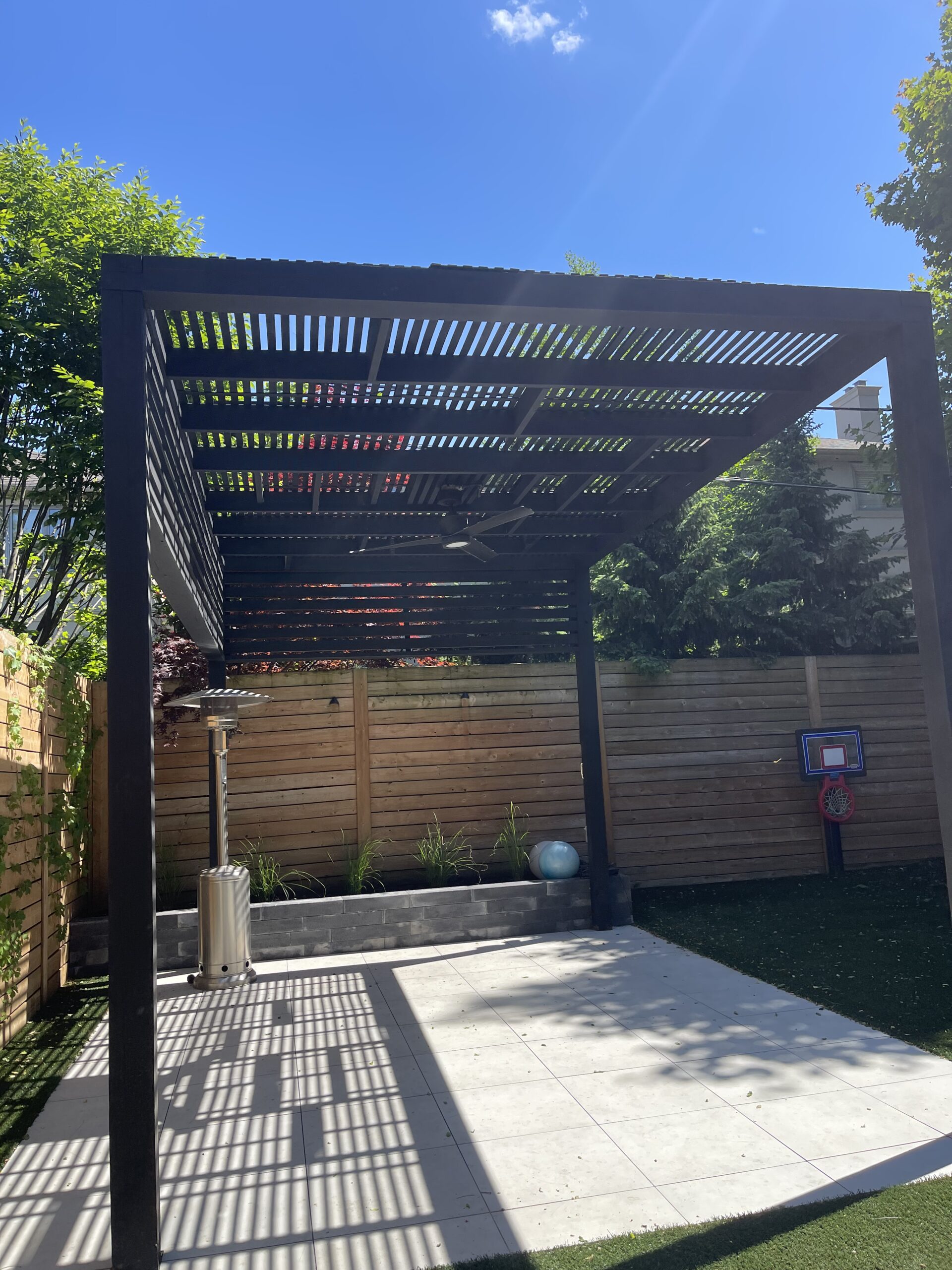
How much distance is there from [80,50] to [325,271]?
16.2ft

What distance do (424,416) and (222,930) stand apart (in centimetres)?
356

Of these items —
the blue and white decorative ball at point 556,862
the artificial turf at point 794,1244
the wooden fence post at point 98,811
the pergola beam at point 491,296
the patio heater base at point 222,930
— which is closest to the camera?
the artificial turf at point 794,1244

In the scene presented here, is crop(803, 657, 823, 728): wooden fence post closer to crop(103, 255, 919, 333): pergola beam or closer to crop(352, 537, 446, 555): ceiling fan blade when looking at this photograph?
crop(352, 537, 446, 555): ceiling fan blade

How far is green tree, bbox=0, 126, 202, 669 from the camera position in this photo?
273 inches

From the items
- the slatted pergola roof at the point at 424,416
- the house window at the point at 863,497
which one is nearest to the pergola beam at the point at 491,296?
the slatted pergola roof at the point at 424,416

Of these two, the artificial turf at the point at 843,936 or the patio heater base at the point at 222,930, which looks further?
the patio heater base at the point at 222,930

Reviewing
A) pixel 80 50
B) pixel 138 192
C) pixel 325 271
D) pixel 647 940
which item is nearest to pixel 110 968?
pixel 325 271

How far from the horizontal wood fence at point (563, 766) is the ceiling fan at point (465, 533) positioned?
6.73ft

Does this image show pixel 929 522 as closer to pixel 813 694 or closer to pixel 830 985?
pixel 830 985

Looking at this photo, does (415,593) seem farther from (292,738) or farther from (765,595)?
(765,595)

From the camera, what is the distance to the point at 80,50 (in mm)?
6266

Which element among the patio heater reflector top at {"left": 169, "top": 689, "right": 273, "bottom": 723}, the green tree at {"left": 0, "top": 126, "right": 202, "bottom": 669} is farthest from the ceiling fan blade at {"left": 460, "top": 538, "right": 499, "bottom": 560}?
the green tree at {"left": 0, "top": 126, "right": 202, "bottom": 669}

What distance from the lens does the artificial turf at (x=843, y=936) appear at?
4543mm

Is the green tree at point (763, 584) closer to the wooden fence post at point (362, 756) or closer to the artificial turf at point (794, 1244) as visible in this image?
the wooden fence post at point (362, 756)
